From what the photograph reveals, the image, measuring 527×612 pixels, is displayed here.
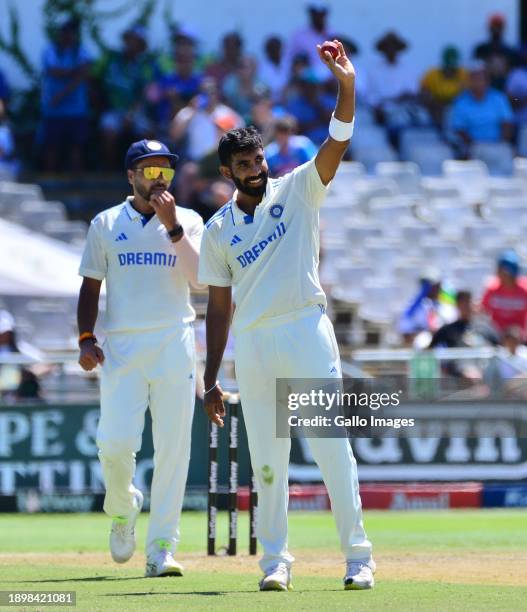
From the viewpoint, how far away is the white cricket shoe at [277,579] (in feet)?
24.8

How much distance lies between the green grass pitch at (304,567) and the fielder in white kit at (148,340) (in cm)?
48

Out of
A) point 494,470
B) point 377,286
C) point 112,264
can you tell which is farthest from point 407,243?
point 112,264

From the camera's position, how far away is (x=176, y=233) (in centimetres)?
840

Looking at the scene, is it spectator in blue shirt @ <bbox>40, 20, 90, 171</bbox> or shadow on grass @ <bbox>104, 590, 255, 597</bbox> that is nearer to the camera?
shadow on grass @ <bbox>104, 590, 255, 597</bbox>

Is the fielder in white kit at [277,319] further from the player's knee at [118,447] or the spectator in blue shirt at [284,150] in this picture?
the spectator in blue shirt at [284,150]

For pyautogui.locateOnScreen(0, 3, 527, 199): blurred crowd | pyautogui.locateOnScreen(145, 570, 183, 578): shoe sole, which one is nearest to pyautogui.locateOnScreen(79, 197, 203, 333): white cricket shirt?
pyautogui.locateOnScreen(145, 570, 183, 578): shoe sole

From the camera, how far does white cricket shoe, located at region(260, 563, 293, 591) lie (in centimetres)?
756

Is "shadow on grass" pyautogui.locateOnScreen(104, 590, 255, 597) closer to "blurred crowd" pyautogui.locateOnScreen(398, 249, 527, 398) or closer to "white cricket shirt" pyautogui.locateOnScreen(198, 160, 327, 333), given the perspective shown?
"white cricket shirt" pyautogui.locateOnScreen(198, 160, 327, 333)

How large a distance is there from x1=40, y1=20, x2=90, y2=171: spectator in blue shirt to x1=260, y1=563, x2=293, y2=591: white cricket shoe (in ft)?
40.6

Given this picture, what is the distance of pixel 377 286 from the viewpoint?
59.0 ft

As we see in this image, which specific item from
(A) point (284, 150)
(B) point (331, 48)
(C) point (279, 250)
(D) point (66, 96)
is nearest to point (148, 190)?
(C) point (279, 250)

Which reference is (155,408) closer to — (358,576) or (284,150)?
(358,576)

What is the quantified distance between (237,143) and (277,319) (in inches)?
32.9

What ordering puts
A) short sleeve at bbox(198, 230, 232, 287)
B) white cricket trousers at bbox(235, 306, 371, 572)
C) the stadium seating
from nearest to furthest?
white cricket trousers at bbox(235, 306, 371, 572)
short sleeve at bbox(198, 230, 232, 287)
the stadium seating
